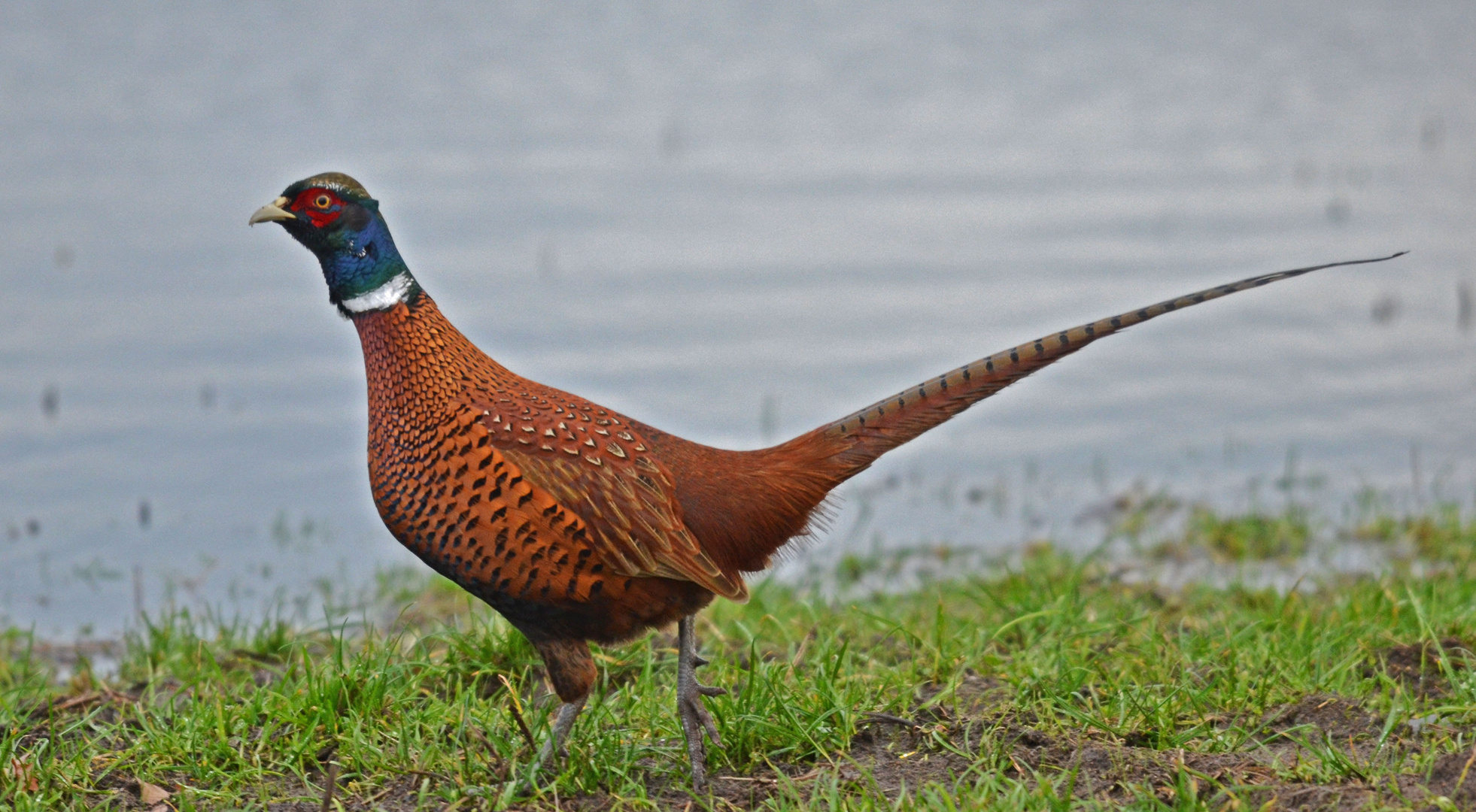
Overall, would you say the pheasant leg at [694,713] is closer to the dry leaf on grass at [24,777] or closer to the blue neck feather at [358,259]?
the blue neck feather at [358,259]

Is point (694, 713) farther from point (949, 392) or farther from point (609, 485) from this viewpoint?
point (949, 392)

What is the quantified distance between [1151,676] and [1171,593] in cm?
172

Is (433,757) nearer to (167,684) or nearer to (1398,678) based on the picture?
(167,684)

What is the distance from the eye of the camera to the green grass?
4.23 meters

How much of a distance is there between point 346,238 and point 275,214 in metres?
0.19

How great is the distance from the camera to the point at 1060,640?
17.1 feet

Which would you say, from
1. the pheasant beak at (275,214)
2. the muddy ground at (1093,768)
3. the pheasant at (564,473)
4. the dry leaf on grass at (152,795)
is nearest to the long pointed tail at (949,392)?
the pheasant at (564,473)

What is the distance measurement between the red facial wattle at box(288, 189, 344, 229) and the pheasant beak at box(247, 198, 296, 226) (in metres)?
0.02

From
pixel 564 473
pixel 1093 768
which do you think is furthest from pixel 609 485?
pixel 1093 768

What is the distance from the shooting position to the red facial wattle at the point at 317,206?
4441mm

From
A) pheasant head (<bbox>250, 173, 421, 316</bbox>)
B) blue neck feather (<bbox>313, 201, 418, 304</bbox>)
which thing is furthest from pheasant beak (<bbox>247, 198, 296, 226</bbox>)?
blue neck feather (<bbox>313, 201, 418, 304</bbox>)

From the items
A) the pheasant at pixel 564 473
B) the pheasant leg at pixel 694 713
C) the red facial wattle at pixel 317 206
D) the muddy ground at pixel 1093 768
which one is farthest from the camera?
the red facial wattle at pixel 317 206

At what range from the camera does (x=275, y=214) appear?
4441 millimetres

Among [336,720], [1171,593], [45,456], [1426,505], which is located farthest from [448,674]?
[1426,505]
